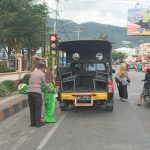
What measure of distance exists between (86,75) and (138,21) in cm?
5546

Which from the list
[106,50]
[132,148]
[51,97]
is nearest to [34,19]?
[106,50]

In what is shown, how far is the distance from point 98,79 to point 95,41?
1.85m

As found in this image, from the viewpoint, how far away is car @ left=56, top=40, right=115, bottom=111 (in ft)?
41.7

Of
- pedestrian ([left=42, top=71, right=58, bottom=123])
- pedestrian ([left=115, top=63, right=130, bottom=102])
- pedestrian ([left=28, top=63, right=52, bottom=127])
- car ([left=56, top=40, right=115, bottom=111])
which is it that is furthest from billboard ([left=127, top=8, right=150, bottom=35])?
pedestrian ([left=28, top=63, right=52, bottom=127])

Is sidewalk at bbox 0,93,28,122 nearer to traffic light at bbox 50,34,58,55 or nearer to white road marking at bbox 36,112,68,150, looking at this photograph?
white road marking at bbox 36,112,68,150

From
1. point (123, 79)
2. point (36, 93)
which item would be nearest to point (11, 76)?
point (123, 79)

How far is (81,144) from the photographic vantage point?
823 centimetres

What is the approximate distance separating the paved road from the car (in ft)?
1.62

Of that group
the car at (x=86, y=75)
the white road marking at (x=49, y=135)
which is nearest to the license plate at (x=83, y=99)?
the car at (x=86, y=75)

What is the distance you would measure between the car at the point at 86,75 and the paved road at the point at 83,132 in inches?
19.4

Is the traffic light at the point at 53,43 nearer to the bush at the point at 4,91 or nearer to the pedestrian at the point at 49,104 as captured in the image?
the bush at the point at 4,91

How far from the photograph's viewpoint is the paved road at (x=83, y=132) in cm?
819

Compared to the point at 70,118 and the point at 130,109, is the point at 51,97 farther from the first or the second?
the point at 130,109

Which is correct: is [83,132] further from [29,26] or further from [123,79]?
[29,26]
